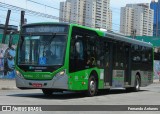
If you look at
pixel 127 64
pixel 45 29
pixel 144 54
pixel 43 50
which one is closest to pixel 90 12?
pixel 144 54

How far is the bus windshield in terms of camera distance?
1683 cm

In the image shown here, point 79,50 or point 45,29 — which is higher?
point 45,29

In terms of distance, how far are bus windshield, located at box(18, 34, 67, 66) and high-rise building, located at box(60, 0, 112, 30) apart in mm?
30966

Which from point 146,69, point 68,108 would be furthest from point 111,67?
point 68,108

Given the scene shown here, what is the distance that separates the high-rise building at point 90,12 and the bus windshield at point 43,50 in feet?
102

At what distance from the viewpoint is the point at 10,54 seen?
113 feet

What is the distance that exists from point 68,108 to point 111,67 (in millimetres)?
8338

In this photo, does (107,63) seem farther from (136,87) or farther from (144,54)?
(144,54)

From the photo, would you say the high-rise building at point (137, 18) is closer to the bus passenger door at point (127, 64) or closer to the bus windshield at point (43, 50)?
the bus passenger door at point (127, 64)

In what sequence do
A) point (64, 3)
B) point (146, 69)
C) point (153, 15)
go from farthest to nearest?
point (153, 15) < point (64, 3) < point (146, 69)

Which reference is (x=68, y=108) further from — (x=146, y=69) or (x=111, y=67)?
(x=146, y=69)

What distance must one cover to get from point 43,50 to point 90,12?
3714cm

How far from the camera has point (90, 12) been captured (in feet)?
176

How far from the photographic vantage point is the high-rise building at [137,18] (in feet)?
228
